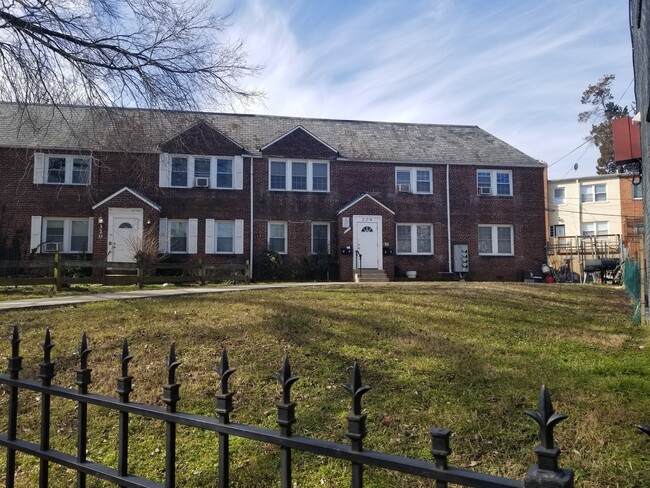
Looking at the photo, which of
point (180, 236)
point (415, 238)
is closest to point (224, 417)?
point (180, 236)

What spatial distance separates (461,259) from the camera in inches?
964

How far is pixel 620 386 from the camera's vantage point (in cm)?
456

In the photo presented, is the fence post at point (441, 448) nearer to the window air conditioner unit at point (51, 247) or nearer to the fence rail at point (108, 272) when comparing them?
the fence rail at point (108, 272)

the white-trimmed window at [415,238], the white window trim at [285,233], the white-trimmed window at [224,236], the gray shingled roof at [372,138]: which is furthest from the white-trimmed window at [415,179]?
the white-trimmed window at [224,236]

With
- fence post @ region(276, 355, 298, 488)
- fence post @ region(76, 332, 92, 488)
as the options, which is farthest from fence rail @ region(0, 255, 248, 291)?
fence post @ region(276, 355, 298, 488)

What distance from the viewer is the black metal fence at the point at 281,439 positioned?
1394 mm

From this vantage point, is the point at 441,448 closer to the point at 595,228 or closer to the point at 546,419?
the point at 546,419

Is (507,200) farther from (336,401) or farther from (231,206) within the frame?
(336,401)

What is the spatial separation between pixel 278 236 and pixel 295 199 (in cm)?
197

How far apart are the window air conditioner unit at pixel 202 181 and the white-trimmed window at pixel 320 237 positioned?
5333 mm

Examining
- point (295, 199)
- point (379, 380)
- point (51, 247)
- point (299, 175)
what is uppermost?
point (299, 175)

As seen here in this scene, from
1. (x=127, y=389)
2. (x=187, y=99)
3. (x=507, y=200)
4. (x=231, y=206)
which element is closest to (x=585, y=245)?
(x=507, y=200)

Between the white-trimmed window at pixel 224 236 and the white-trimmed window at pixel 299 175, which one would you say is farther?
the white-trimmed window at pixel 299 175

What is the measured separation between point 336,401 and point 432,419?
2.92 feet
